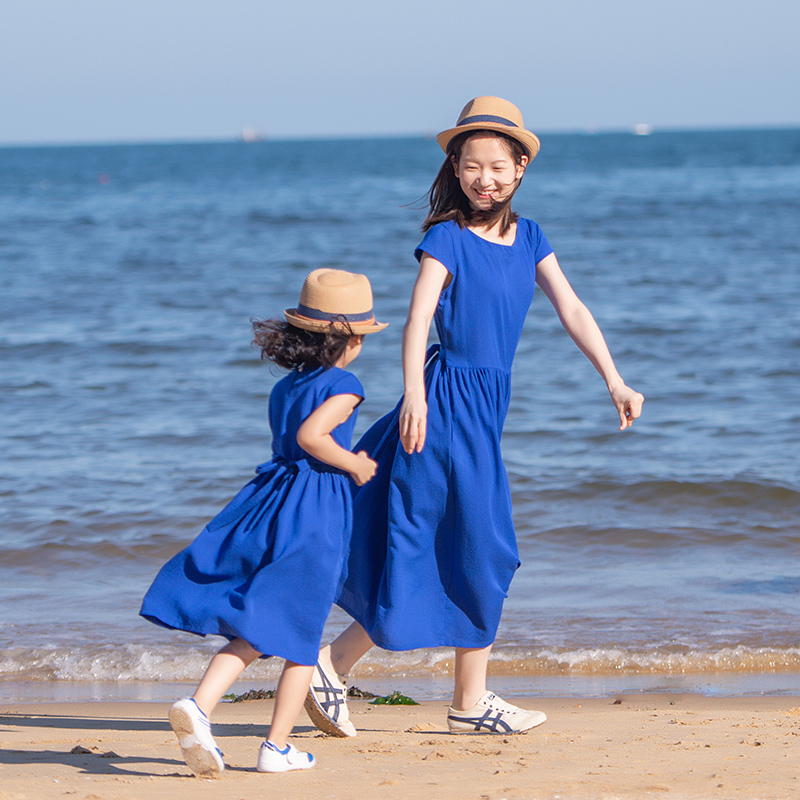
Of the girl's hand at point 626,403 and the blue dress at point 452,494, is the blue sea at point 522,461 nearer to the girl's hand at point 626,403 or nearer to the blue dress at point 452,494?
the blue dress at point 452,494

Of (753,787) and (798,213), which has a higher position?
(798,213)

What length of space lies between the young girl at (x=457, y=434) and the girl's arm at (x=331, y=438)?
0.21 m

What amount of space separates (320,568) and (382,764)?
22.4 inches

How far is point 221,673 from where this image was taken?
2547 mm

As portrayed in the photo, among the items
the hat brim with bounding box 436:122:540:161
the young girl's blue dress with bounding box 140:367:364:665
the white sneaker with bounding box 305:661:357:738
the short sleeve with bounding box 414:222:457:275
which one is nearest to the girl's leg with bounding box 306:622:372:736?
the white sneaker with bounding box 305:661:357:738

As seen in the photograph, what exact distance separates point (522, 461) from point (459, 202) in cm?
429

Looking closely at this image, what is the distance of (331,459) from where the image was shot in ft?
8.46

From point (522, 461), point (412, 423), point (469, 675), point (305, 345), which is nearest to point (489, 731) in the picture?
point (469, 675)

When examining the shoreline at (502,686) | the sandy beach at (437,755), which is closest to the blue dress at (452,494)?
the sandy beach at (437,755)

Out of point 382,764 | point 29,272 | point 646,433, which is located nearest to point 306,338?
point 382,764

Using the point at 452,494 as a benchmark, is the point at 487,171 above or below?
above

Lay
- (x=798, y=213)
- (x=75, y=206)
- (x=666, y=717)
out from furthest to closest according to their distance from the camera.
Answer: (x=75, y=206)
(x=798, y=213)
(x=666, y=717)

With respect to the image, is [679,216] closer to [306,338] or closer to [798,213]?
[798,213]

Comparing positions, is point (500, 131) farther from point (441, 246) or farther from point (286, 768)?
point (286, 768)
